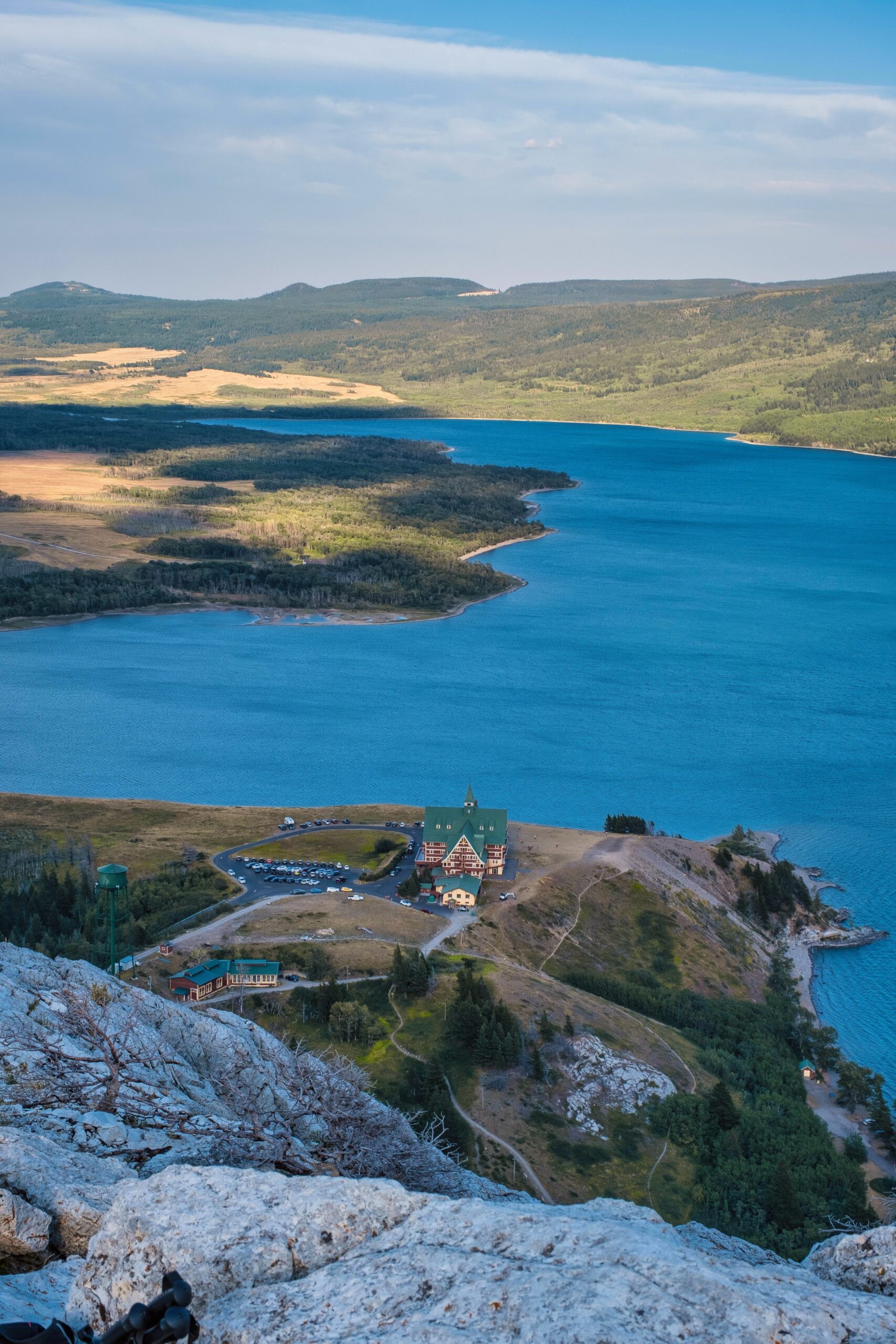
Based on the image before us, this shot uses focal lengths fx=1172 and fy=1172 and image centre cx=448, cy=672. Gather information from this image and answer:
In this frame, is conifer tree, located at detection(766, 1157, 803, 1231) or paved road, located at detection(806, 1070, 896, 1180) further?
paved road, located at detection(806, 1070, 896, 1180)

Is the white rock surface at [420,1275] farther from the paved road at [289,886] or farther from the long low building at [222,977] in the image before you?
the paved road at [289,886]

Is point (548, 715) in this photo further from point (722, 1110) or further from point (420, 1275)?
point (420, 1275)

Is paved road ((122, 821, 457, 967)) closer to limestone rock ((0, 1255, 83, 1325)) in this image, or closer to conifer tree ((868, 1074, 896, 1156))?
conifer tree ((868, 1074, 896, 1156))

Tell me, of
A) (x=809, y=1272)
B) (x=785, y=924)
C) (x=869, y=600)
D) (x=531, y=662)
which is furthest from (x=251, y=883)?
(x=869, y=600)

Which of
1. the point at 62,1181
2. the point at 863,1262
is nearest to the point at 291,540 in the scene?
the point at 62,1181

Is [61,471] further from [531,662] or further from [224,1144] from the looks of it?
[224,1144]

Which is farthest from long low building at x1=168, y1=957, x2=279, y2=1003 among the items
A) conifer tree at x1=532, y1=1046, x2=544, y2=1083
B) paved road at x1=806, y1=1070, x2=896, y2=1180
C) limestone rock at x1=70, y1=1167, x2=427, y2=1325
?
limestone rock at x1=70, y1=1167, x2=427, y2=1325
